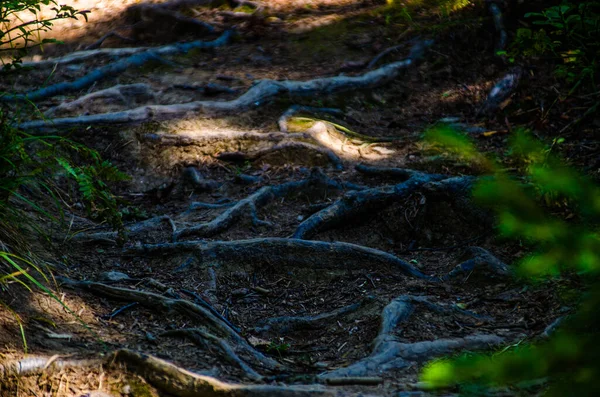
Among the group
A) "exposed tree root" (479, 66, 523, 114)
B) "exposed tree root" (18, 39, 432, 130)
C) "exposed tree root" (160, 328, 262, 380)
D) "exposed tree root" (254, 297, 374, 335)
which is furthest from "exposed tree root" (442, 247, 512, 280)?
"exposed tree root" (18, 39, 432, 130)

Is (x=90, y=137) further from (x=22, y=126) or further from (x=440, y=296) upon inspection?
(x=440, y=296)

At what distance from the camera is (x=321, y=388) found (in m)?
2.78

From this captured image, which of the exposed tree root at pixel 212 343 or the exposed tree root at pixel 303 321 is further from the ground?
the exposed tree root at pixel 212 343

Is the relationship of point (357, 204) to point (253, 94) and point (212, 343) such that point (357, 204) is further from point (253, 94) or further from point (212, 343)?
point (253, 94)

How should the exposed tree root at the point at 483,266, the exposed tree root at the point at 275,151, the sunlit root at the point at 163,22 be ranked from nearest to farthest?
the exposed tree root at the point at 483,266, the exposed tree root at the point at 275,151, the sunlit root at the point at 163,22

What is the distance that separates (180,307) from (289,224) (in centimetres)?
184

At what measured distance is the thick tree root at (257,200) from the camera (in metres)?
4.93

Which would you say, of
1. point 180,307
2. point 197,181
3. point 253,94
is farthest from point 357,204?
point 253,94

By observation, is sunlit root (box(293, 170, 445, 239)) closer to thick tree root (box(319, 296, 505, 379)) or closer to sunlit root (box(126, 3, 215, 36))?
thick tree root (box(319, 296, 505, 379))

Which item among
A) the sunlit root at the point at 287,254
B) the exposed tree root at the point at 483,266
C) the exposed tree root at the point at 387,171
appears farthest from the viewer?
the exposed tree root at the point at 387,171

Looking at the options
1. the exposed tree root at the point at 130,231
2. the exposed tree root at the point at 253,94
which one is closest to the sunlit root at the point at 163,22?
the exposed tree root at the point at 253,94

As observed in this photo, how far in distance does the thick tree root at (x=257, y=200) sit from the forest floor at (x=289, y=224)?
2 cm

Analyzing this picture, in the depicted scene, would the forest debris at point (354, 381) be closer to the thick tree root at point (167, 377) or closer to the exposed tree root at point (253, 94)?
the thick tree root at point (167, 377)

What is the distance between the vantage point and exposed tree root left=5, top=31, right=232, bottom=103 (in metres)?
7.49
